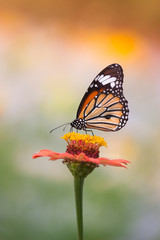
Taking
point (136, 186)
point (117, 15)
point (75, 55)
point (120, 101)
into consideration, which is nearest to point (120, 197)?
point (136, 186)

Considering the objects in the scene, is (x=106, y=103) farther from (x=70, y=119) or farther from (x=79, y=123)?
(x=70, y=119)

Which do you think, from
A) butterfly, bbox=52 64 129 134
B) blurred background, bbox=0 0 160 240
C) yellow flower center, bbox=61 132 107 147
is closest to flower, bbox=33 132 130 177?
yellow flower center, bbox=61 132 107 147

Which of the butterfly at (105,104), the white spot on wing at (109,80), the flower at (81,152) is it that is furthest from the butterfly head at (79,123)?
the flower at (81,152)

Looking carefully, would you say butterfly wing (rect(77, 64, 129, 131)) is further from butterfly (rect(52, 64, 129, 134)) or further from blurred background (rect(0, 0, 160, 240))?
blurred background (rect(0, 0, 160, 240))

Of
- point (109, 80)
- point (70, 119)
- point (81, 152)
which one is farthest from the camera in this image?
point (70, 119)

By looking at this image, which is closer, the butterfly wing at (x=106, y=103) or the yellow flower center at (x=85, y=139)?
the yellow flower center at (x=85, y=139)

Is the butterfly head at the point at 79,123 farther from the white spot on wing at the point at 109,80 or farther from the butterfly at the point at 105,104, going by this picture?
the white spot on wing at the point at 109,80

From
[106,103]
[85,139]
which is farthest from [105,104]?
[85,139]
